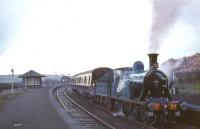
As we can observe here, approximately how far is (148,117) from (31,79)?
6046cm

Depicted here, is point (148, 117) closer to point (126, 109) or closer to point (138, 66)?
point (138, 66)

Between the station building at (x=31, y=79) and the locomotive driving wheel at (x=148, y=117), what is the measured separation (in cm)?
5718

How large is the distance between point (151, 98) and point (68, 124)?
458 centimetres

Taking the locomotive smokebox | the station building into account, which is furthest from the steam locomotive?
the station building

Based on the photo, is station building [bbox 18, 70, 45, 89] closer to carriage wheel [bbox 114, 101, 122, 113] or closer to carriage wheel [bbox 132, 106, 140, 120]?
carriage wheel [bbox 114, 101, 122, 113]

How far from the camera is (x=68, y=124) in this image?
1923cm

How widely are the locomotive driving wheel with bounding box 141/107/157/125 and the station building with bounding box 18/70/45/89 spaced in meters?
57.2

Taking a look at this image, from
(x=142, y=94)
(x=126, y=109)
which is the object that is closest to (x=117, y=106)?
(x=126, y=109)

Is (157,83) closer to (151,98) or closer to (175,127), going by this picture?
(151,98)

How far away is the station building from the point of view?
73.8m

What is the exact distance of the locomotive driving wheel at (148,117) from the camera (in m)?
17.6

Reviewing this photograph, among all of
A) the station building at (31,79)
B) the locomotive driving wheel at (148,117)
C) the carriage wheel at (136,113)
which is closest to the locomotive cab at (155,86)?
the carriage wheel at (136,113)

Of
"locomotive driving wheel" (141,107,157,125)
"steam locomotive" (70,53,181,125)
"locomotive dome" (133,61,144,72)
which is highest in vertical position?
"locomotive dome" (133,61,144,72)

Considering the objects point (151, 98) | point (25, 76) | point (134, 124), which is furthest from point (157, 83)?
point (25, 76)
